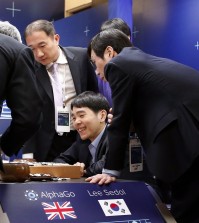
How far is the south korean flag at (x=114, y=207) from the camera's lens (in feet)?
4.96

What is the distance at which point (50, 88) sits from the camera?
2707 millimetres

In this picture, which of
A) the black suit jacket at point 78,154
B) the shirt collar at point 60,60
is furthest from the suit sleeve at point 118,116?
the shirt collar at point 60,60

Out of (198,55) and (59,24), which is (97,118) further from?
(59,24)

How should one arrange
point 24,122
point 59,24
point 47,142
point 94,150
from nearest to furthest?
point 24,122, point 94,150, point 47,142, point 59,24

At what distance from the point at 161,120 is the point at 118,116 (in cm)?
17

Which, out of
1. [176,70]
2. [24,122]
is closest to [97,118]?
[24,122]

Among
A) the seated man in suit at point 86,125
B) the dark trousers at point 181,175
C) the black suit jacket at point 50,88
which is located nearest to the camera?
the dark trousers at point 181,175

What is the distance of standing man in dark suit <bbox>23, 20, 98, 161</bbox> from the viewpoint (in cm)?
269

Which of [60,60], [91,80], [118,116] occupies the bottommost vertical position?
[91,80]

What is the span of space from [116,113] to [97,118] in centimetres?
89

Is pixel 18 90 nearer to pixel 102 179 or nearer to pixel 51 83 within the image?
pixel 102 179

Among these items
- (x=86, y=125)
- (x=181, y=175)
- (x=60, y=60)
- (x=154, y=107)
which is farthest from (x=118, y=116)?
(x=60, y=60)

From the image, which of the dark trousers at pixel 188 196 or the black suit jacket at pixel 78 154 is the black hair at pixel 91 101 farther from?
the dark trousers at pixel 188 196

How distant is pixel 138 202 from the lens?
63.4 inches
